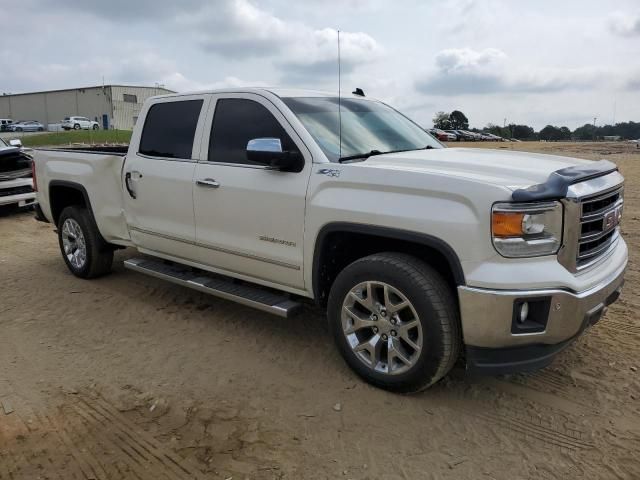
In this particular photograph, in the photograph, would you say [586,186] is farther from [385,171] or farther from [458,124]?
[458,124]

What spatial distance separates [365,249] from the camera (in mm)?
3842

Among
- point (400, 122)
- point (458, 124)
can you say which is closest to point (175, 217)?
point (400, 122)

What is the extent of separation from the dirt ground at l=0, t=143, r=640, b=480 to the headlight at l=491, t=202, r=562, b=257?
106cm

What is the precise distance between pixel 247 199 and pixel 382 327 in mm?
1405

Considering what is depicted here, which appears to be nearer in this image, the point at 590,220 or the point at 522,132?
the point at 590,220

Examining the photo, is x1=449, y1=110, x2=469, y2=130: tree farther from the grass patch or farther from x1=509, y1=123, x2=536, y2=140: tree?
the grass patch

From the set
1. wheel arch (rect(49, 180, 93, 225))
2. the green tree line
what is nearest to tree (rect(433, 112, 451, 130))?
the green tree line

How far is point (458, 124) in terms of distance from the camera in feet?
237

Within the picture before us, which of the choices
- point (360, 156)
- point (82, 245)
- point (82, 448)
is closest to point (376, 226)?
point (360, 156)

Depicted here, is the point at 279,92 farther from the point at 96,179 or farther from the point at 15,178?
the point at 15,178

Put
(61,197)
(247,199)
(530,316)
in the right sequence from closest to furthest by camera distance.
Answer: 1. (530,316)
2. (247,199)
3. (61,197)

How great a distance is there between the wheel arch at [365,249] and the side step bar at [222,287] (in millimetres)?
281

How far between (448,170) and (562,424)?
5.33ft

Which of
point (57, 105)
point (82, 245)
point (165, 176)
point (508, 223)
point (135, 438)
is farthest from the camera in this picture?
point (57, 105)
